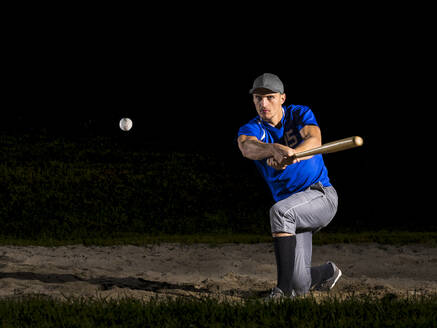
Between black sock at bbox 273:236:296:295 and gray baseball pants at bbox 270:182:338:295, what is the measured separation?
0.27 ft

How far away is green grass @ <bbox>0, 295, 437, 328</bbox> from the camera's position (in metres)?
3.85

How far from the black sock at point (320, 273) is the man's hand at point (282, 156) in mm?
1263

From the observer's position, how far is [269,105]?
499 cm

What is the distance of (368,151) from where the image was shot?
15758 mm

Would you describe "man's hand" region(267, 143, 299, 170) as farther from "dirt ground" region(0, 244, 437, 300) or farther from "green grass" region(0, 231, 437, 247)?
"green grass" region(0, 231, 437, 247)

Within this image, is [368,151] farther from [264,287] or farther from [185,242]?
[264,287]

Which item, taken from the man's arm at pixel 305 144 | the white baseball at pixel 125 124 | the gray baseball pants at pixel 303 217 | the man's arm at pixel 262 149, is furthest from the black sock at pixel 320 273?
the white baseball at pixel 125 124

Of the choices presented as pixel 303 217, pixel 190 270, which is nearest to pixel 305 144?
pixel 303 217

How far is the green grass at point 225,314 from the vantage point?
3.85 metres

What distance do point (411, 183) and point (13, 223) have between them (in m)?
9.00

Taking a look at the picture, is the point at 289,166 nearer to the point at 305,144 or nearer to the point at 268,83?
the point at 305,144

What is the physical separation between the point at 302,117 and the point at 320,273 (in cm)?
147

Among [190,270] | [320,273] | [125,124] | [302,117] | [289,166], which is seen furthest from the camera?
[125,124]

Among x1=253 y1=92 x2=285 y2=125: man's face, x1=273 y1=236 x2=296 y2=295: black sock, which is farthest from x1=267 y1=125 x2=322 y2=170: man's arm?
x1=273 y1=236 x2=296 y2=295: black sock
